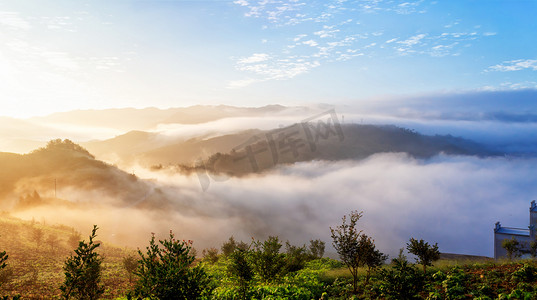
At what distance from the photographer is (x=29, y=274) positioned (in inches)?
1238

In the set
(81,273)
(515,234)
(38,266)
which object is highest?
(81,273)

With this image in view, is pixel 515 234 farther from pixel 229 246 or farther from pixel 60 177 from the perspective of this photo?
pixel 60 177

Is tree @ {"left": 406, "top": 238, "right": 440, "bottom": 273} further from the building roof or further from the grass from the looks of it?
the building roof

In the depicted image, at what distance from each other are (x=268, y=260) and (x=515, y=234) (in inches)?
2206

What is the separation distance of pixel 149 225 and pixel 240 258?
314 feet

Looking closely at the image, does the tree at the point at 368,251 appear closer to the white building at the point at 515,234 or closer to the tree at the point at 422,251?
the tree at the point at 422,251

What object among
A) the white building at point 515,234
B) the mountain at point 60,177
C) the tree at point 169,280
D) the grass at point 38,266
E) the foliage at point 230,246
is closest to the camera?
the tree at point 169,280

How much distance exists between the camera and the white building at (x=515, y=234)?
56.9 m

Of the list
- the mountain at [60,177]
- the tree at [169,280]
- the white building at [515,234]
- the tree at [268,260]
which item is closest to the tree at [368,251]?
the tree at [268,260]

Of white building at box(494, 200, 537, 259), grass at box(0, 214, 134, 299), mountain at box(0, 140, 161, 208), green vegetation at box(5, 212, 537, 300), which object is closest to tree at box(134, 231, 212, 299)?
green vegetation at box(5, 212, 537, 300)

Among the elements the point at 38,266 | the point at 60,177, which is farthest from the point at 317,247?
the point at 60,177

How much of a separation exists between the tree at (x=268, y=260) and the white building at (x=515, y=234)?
52464 mm

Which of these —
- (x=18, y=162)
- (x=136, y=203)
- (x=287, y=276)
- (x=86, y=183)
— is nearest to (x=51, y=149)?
(x=18, y=162)

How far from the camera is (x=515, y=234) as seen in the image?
58625 millimetres
